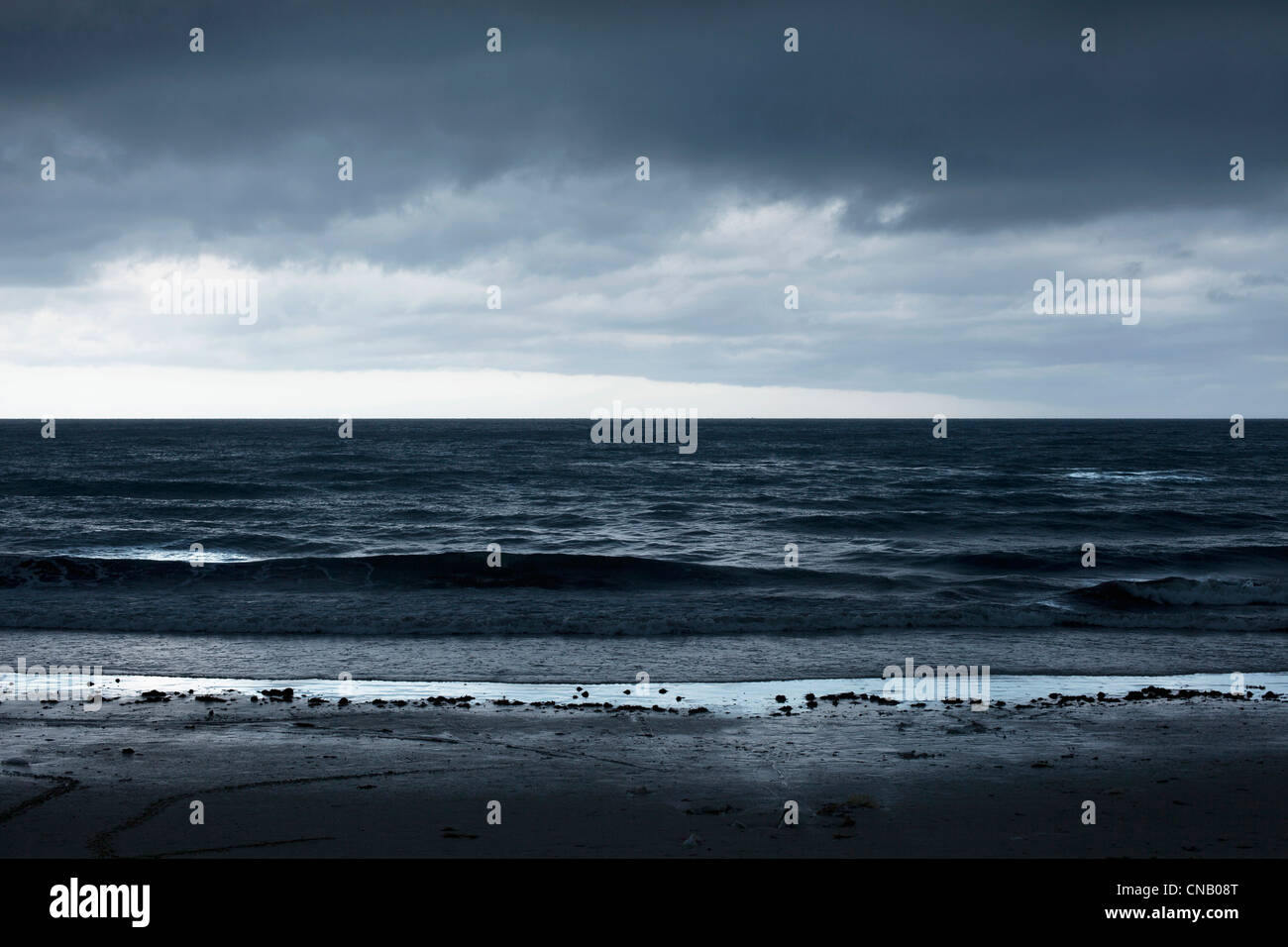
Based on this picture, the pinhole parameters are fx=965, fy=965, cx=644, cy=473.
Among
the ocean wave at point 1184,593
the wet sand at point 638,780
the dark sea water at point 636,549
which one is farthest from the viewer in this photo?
the ocean wave at point 1184,593

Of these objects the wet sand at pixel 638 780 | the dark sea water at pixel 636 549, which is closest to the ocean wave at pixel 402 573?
the dark sea water at pixel 636 549

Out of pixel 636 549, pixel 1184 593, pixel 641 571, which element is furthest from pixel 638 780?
pixel 636 549

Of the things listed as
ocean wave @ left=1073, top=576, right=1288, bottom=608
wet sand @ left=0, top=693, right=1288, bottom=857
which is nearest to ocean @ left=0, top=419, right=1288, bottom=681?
ocean wave @ left=1073, top=576, right=1288, bottom=608

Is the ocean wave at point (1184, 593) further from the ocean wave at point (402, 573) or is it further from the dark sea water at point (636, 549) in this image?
the ocean wave at point (402, 573)

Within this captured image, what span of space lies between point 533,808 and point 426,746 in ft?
8.07

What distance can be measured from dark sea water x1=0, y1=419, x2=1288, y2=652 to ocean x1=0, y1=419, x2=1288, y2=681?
0.14 metres

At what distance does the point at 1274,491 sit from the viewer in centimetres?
5034

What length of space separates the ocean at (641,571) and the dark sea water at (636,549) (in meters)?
0.14

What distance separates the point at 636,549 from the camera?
3195 cm

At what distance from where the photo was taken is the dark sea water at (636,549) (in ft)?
64.2

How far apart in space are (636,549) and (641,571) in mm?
3924

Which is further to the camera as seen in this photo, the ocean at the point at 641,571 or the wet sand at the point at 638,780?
the ocean at the point at 641,571
